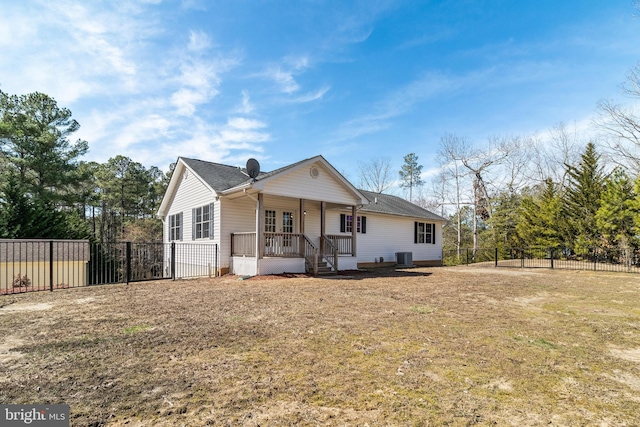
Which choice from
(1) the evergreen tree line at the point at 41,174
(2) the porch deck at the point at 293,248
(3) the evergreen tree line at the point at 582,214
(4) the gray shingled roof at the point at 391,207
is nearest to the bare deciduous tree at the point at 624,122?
(3) the evergreen tree line at the point at 582,214

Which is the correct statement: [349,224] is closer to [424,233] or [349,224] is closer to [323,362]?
[424,233]

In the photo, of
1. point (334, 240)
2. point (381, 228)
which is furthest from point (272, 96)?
point (381, 228)

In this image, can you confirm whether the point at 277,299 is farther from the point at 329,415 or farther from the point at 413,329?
the point at 329,415

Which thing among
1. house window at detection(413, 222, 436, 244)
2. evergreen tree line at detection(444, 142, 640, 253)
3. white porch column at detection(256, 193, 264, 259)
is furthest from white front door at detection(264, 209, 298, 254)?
evergreen tree line at detection(444, 142, 640, 253)

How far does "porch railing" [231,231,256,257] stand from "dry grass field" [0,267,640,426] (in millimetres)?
5383

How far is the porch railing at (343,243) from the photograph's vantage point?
15102 mm

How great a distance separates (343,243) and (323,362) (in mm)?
11840

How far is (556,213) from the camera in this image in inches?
868

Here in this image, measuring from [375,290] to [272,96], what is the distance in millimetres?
11895

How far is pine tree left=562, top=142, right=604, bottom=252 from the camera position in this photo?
67.1ft

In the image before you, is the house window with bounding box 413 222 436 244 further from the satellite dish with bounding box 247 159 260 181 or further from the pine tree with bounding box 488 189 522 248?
the satellite dish with bounding box 247 159 260 181

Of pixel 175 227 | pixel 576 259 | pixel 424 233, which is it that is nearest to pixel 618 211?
pixel 576 259

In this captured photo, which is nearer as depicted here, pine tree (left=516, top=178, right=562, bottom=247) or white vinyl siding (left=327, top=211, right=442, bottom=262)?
white vinyl siding (left=327, top=211, right=442, bottom=262)

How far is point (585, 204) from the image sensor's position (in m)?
21.0
